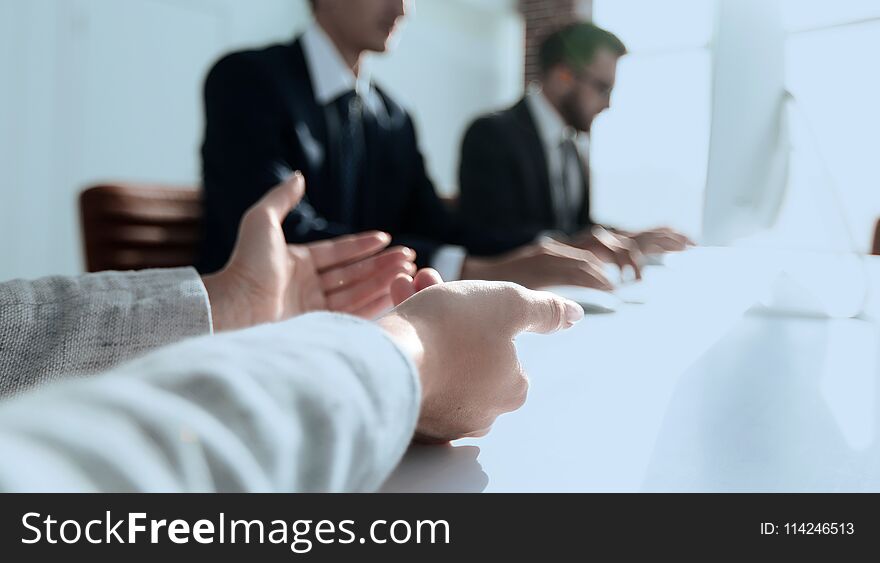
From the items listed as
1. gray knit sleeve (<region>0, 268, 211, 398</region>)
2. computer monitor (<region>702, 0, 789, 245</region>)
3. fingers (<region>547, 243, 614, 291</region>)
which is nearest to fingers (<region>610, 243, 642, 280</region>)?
fingers (<region>547, 243, 614, 291</region>)

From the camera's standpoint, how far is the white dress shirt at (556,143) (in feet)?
4.90

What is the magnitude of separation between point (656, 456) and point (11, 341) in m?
0.28

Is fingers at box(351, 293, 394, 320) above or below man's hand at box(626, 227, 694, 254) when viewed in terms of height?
above

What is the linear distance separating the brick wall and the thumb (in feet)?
11.2

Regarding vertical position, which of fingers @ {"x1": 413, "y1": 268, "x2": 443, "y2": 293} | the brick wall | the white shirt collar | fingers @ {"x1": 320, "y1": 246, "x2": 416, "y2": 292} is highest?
the brick wall

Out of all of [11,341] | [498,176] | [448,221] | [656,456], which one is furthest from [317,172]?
[656,456]

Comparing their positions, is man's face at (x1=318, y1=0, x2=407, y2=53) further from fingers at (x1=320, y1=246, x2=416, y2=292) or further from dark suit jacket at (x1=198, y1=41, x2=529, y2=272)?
fingers at (x1=320, y1=246, x2=416, y2=292)

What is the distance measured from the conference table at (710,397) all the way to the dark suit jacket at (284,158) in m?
0.42

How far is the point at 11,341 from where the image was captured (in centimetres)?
31

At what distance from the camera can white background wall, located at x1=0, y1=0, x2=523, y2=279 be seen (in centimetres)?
210

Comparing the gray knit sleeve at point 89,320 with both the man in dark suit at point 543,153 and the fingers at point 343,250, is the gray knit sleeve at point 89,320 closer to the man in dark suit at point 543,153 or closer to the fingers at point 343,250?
the fingers at point 343,250

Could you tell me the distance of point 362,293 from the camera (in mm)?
543

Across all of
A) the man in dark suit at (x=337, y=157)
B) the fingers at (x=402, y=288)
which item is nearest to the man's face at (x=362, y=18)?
the man in dark suit at (x=337, y=157)
